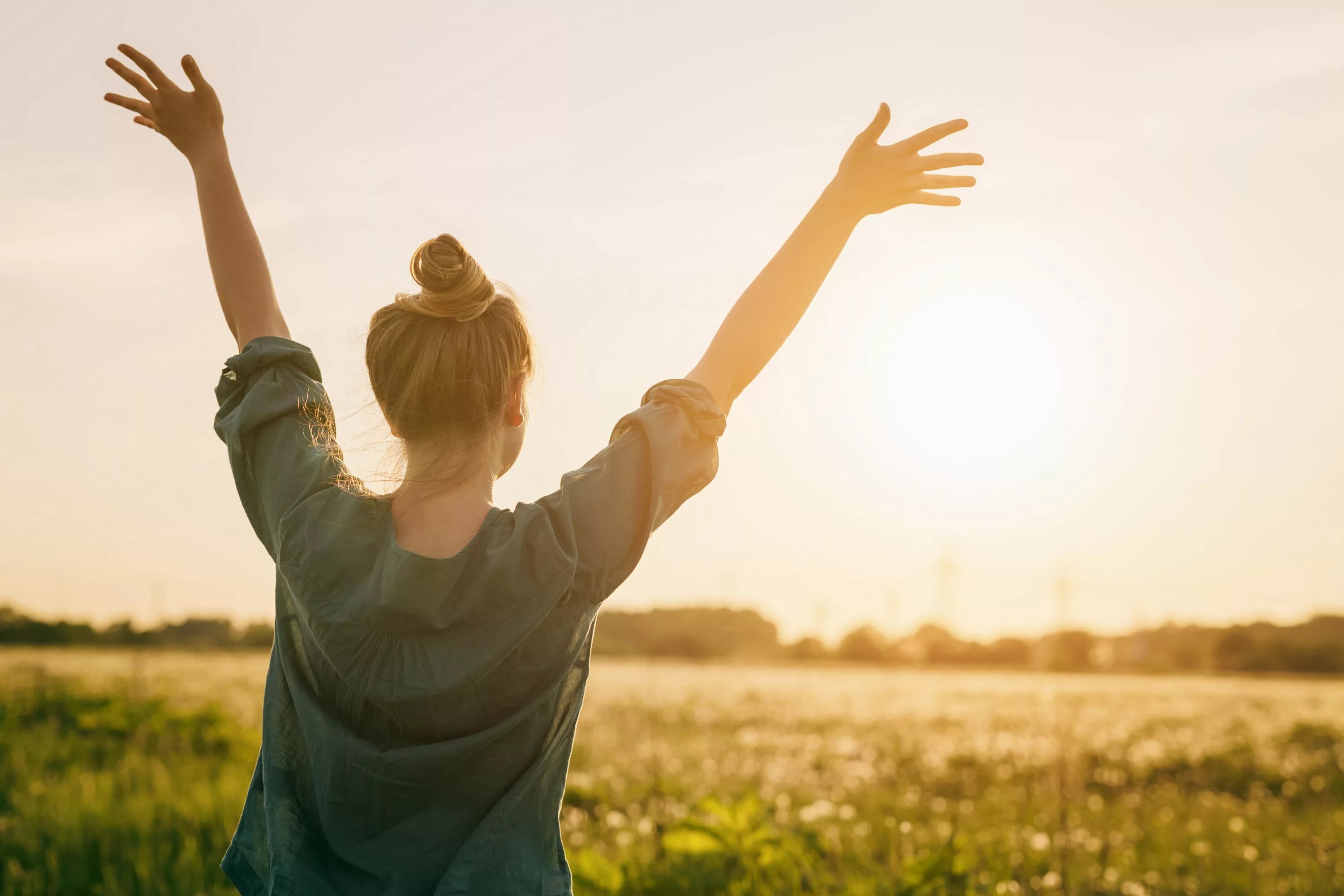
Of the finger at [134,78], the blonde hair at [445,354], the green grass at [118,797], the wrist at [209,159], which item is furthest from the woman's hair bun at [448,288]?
the green grass at [118,797]

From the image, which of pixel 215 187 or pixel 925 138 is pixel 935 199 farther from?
pixel 215 187

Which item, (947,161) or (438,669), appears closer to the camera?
(438,669)

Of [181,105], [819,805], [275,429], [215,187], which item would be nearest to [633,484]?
[275,429]

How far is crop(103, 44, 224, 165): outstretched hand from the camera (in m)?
1.98

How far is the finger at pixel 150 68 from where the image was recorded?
198 centimetres

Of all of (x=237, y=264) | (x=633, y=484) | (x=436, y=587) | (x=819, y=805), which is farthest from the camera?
(x=819, y=805)

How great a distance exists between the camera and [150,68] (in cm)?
198

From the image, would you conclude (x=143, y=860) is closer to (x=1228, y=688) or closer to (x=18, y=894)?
(x=18, y=894)

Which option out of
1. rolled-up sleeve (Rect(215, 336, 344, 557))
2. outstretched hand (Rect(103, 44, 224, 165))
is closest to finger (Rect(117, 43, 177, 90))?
outstretched hand (Rect(103, 44, 224, 165))

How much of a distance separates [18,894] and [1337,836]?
30.1 feet

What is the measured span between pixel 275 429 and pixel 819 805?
5652 mm

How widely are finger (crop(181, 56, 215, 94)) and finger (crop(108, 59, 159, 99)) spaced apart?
0.07 m

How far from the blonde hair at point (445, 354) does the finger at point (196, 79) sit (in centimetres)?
73

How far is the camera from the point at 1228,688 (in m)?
31.7
